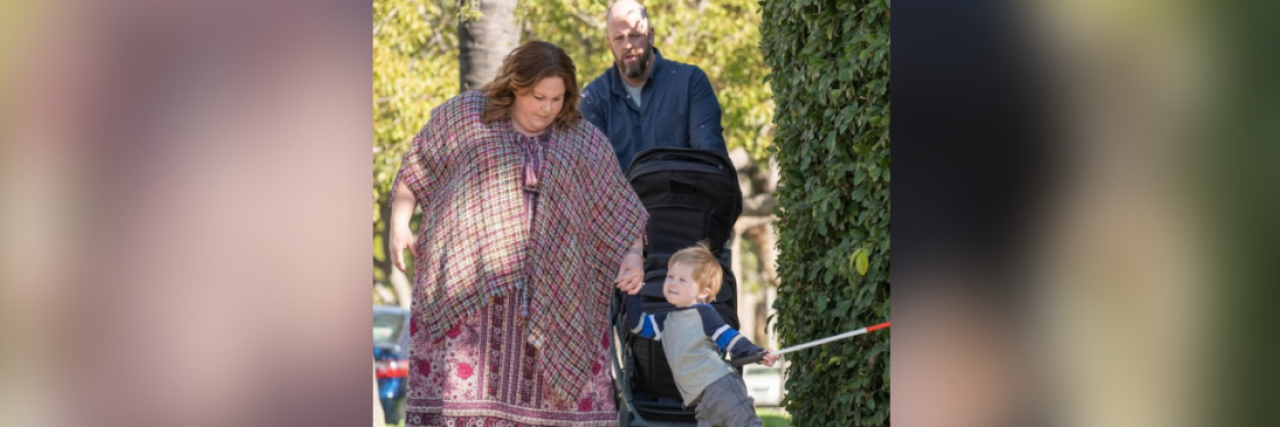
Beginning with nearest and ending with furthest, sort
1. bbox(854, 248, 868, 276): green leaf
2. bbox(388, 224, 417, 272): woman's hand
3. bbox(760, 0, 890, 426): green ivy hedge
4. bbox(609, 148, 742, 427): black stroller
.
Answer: bbox(388, 224, 417, 272): woman's hand
bbox(854, 248, 868, 276): green leaf
bbox(760, 0, 890, 426): green ivy hedge
bbox(609, 148, 742, 427): black stroller

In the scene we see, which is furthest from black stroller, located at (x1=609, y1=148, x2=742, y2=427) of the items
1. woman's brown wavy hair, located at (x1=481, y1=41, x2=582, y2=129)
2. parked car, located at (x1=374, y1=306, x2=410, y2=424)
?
parked car, located at (x1=374, y1=306, x2=410, y2=424)

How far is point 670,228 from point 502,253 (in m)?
1.79

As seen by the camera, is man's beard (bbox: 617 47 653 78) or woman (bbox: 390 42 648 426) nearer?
woman (bbox: 390 42 648 426)

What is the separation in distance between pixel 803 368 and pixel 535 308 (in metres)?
1.98

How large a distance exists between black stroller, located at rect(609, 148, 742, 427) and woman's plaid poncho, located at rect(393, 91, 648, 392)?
4.40ft

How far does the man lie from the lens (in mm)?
7738

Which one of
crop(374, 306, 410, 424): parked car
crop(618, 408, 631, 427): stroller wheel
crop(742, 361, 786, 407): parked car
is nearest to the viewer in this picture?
crop(618, 408, 631, 427): stroller wheel

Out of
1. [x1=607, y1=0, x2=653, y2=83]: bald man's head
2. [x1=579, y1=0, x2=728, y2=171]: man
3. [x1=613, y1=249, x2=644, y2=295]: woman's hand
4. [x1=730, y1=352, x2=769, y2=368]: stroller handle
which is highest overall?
[x1=607, y1=0, x2=653, y2=83]: bald man's head

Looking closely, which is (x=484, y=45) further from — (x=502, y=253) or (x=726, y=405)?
(x=502, y=253)

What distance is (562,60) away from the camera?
581 cm

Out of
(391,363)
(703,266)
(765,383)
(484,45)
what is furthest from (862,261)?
(765,383)

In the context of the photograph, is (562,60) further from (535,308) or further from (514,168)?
(535,308)

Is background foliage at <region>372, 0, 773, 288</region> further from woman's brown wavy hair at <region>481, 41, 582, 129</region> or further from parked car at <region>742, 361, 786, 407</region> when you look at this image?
woman's brown wavy hair at <region>481, 41, 582, 129</region>

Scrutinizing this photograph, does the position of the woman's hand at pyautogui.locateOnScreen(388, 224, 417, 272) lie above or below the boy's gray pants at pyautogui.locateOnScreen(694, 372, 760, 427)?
above
